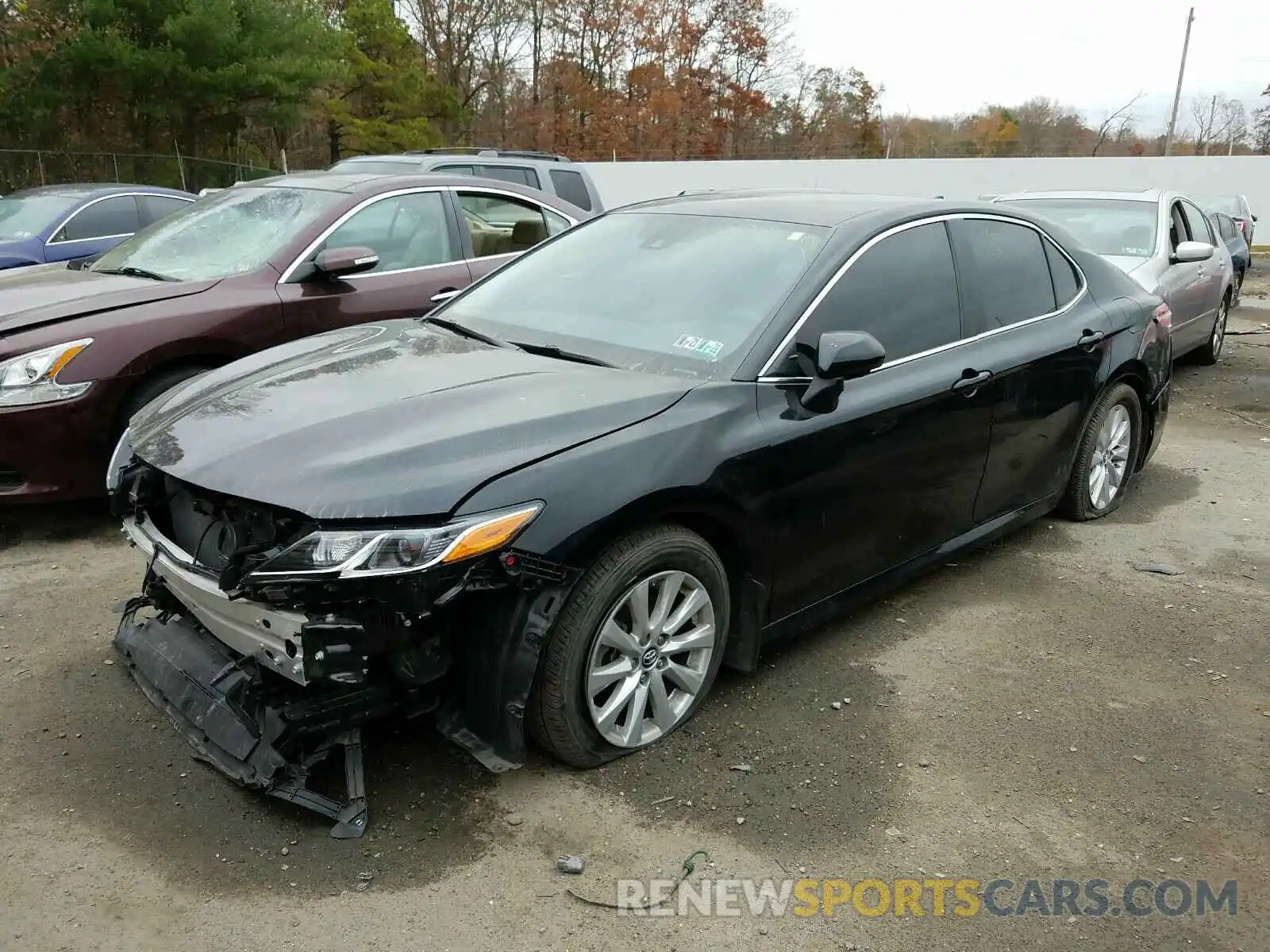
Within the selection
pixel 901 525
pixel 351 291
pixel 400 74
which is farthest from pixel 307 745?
pixel 400 74

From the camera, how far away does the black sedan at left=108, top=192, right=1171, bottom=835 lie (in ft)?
8.68

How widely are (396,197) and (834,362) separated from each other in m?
3.57

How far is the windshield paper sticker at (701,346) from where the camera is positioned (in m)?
3.40

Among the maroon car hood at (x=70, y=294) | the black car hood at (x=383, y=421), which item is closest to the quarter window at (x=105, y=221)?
the maroon car hood at (x=70, y=294)

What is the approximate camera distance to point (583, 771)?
10.2 feet

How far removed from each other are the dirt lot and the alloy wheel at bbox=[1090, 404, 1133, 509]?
104cm

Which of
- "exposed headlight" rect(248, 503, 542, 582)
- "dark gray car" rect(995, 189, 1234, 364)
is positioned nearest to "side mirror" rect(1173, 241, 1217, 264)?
"dark gray car" rect(995, 189, 1234, 364)

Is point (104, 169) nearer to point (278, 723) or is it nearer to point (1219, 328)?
point (1219, 328)

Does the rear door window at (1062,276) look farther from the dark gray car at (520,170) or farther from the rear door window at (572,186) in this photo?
the rear door window at (572,186)

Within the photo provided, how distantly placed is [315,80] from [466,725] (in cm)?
2865

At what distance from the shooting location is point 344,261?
17.2ft

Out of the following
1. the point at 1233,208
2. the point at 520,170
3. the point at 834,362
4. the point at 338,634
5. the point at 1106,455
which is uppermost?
the point at 520,170

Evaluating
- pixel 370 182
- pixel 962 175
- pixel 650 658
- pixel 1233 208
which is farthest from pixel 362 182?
pixel 962 175

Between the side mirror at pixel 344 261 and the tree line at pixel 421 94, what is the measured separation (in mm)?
21612
